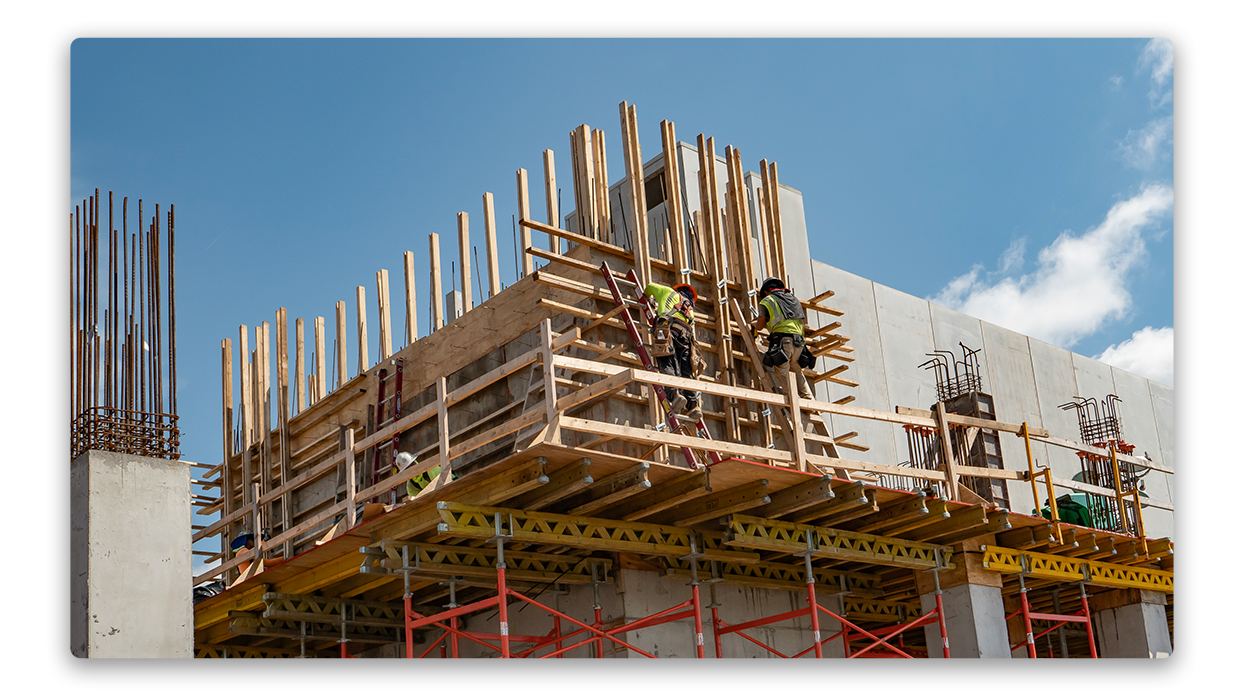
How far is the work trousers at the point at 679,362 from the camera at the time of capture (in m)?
16.8

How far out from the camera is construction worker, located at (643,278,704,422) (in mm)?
16781

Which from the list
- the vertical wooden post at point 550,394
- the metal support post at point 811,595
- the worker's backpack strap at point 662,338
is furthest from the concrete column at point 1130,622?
the vertical wooden post at point 550,394

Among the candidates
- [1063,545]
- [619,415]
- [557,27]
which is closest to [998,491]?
[1063,545]

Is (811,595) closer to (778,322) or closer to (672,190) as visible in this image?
(778,322)

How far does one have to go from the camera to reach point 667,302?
1738cm

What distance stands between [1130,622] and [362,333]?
15.2m

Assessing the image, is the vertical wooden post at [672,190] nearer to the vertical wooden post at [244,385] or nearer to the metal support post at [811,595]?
the metal support post at [811,595]

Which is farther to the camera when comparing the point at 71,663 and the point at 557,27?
the point at 557,27

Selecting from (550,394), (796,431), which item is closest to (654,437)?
(550,394)

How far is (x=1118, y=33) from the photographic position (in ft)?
29.6

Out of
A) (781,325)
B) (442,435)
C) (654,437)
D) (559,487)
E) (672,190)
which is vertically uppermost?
(672,190)

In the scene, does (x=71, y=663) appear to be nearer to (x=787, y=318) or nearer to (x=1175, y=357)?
(x=1175, y=357)

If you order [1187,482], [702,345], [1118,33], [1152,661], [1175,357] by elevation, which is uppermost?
[702,345]

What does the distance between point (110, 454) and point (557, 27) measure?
6.13m
